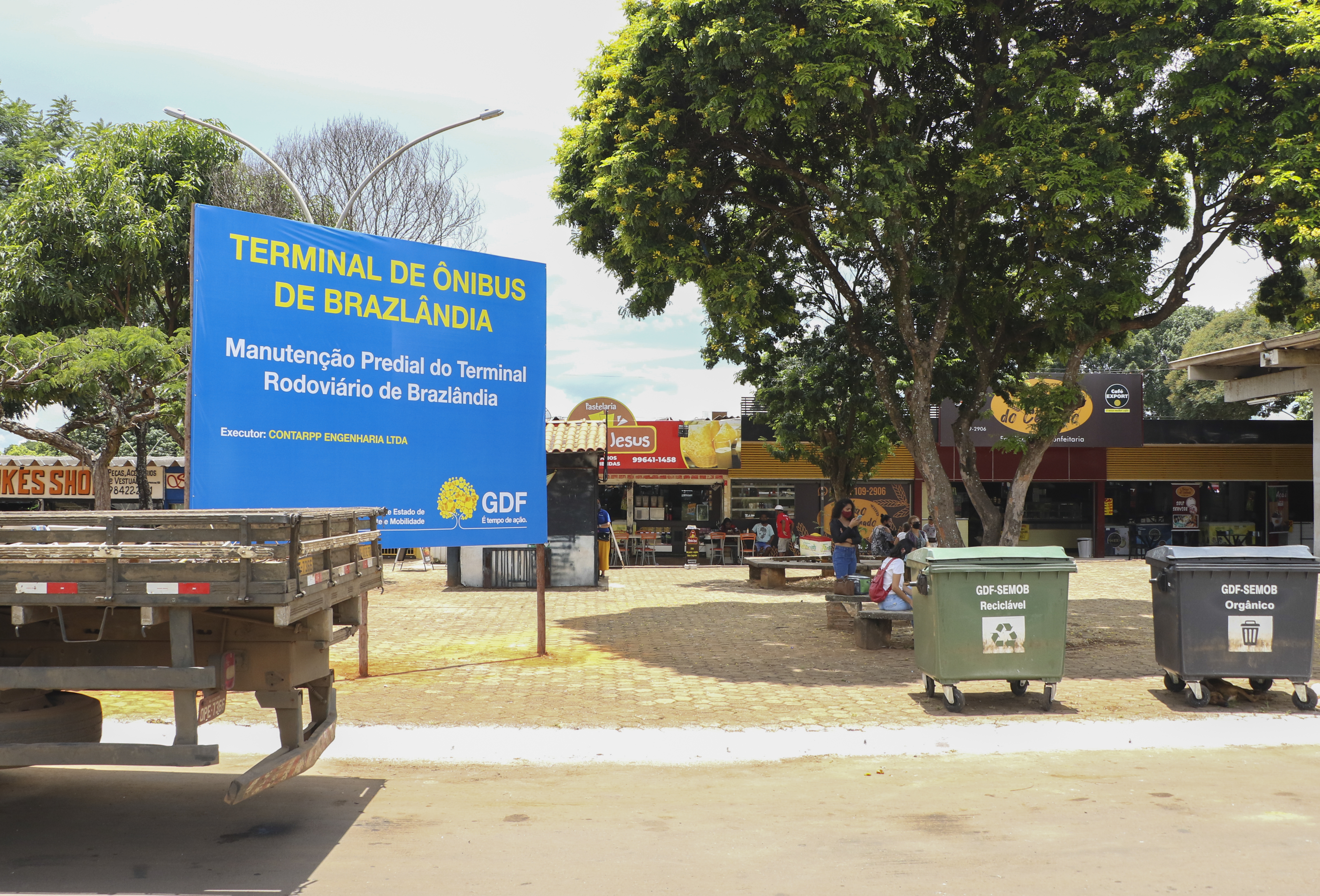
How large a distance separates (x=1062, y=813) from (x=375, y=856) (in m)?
3.94

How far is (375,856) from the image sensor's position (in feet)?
17.2

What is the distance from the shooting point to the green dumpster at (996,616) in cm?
879

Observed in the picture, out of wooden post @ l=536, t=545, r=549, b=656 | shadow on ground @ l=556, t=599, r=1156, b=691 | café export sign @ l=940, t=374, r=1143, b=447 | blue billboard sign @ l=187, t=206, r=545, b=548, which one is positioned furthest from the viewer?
café export sign @ l=940, t=374, r=1143, b=447

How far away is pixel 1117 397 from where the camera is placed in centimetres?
3005

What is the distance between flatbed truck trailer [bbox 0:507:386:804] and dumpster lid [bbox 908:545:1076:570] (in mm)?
5258

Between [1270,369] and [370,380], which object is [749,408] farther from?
[370,380]

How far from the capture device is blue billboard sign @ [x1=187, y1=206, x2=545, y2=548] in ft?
32.2

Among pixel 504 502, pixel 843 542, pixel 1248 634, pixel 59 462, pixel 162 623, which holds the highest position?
pixel 59 462

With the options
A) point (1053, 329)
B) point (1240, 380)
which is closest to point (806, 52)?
point (1053, 329)

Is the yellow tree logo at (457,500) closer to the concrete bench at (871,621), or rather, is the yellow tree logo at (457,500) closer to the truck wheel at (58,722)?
the concrete bench at (871,621)

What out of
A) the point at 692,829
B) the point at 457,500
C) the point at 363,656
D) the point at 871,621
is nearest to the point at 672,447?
the point at 871,621

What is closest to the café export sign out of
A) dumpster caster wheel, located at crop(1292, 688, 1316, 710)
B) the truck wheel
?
dumpster caster wheel, located at crop(1292, 688, 1316, 710)

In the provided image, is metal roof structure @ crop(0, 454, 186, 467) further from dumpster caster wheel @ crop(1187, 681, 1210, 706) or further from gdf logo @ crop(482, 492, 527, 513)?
dumpster caster wheel @ crop(1187, 681, 1210, 706)

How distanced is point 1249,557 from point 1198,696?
132 cm
